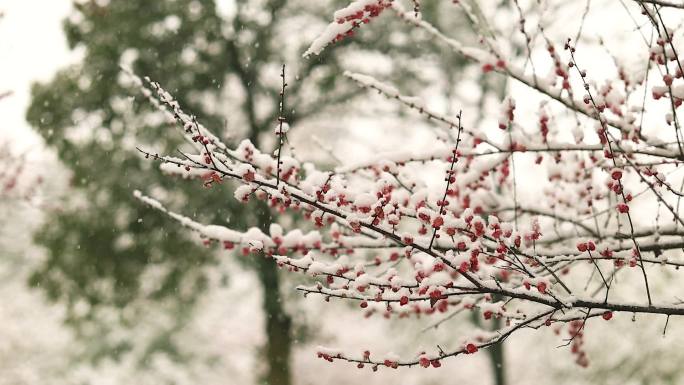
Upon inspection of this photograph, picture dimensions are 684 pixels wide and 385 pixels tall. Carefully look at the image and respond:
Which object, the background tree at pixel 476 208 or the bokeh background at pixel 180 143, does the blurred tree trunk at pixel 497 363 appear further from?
the background tree at pixel 476 208

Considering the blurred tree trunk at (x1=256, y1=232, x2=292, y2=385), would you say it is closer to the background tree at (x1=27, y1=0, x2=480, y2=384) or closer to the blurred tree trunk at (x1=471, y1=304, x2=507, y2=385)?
the background tree at (x1=27, y1=0, x2=480, y2=384)

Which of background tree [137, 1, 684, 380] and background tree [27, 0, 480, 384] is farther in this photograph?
background tree [27, 0, 480, 384]

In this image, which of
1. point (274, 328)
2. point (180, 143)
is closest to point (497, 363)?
point (274, 328)

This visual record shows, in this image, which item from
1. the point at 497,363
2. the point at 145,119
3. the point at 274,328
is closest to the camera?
the point at 145,119

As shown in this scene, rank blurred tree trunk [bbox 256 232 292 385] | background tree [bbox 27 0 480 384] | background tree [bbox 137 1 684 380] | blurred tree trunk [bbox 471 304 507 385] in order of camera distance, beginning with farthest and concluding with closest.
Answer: blurred tree trunk [bbox 256 232 292 385] < blurred tree trunk [bbox 471 304 507 385] < background tree [bbox 27 0 480 384] < background tree [bbox 137 1 684 380]

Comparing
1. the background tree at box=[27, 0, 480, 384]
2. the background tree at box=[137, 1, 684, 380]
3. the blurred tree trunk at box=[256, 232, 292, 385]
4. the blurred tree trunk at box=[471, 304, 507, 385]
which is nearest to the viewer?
the background tree at box=[137, 1, 684, 380]

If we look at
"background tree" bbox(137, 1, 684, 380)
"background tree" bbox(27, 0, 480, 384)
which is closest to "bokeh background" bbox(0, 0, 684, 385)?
"background tree" bbox(27, 0, 480, 384)

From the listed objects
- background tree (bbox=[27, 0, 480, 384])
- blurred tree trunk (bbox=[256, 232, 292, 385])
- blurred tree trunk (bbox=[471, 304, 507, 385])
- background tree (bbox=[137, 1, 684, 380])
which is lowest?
background tree (bbox=[137, 1, 684, 380])

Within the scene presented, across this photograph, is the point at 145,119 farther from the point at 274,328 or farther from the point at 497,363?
the point at 497,363

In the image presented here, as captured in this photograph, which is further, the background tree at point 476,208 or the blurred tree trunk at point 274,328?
the blurred tree trunk at point 274,328

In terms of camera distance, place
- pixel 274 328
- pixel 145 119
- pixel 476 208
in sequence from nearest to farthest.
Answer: pixel 476 208, pixel 145 119, pixel 274 328

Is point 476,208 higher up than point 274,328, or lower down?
lower down

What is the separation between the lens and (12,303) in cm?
1548

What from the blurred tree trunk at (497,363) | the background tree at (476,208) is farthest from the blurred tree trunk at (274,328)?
the background tree at (476,208)
